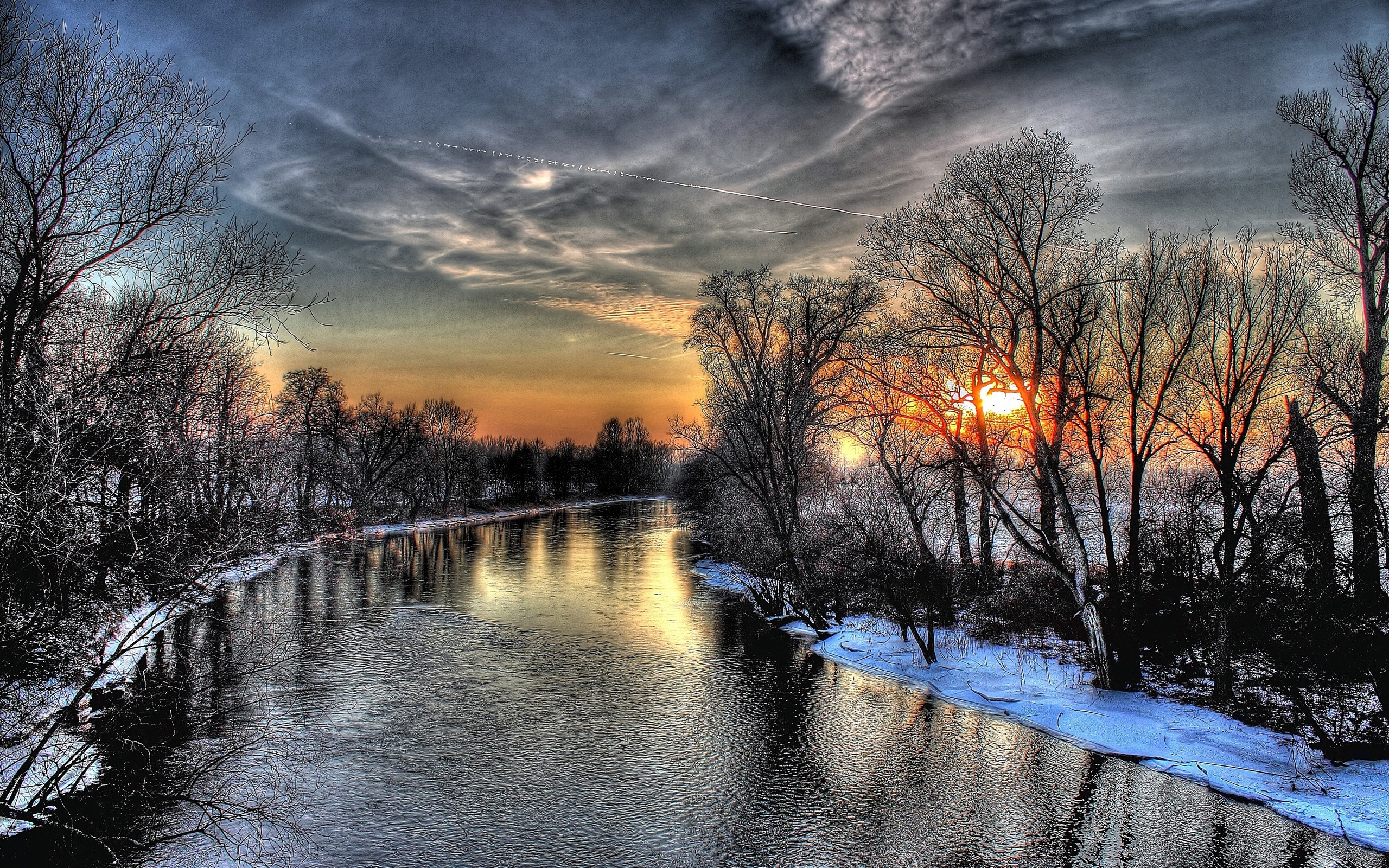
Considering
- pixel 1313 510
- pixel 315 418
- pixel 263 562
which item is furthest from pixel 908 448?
pixel 315 418

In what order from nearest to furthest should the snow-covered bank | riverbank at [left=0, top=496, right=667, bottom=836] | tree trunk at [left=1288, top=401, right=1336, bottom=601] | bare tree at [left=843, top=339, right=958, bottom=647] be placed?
riverbank at [left=0, top=496, right=667, bottom=836]
the snow-covered bank
tree trunk at [left=1288, top=401, right=1336, bottom=601]
bare tree at [left=843, top=339, right=958, bottom=647]

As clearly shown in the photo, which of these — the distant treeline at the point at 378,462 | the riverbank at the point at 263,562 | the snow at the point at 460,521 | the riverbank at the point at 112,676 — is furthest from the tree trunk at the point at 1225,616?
the snow at the point at 460,521

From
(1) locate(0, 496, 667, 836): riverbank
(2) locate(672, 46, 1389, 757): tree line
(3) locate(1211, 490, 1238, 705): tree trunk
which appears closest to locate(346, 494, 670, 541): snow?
(1) locate(0, 496, 667, 836): riverbank

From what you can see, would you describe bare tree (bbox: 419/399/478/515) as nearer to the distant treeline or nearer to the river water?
the distant treeline

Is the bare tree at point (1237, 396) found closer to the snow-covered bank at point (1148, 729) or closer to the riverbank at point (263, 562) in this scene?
the snow-covered bank at point (1148, 729)

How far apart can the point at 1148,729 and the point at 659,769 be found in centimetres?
848

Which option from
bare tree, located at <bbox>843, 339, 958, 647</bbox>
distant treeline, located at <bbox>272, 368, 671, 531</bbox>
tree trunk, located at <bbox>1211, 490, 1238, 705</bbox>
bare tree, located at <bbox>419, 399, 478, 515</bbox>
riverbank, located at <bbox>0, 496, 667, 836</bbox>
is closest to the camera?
riverbank, located at <bbox>0, 496, 667, 836</bbox>

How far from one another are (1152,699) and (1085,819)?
5409 millimetres

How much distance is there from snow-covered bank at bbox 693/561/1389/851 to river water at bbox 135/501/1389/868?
1.61 ft

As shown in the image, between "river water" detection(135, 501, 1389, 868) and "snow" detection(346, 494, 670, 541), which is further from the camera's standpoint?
"snow" detection(346, 494, 670, 541)

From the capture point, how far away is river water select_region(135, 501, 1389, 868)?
8602mm

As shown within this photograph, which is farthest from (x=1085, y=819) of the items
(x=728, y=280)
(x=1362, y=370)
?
(x=728, y=280)

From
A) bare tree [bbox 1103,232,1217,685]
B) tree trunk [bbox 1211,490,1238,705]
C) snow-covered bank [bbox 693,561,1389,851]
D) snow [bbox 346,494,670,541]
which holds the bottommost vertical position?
snow-covered bank [bbox 693,561,1389,851]

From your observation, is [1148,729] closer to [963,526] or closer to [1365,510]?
[1365,510]
